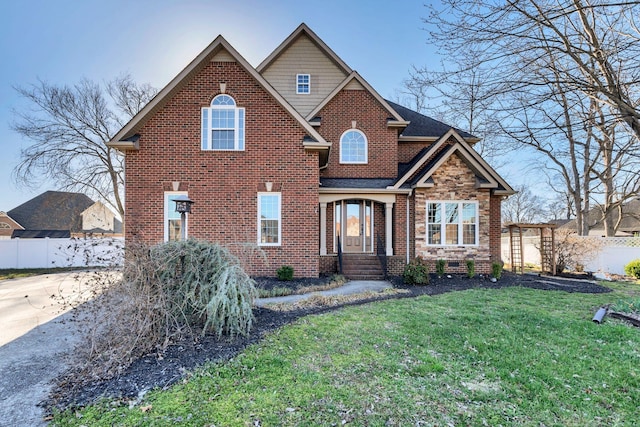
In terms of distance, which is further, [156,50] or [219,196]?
[156,50]

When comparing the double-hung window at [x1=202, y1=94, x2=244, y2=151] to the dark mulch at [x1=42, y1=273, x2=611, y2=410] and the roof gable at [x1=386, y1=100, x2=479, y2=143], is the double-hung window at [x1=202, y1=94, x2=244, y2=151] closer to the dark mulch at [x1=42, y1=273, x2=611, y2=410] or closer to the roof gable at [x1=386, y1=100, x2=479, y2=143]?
the dark mulch at [x1=42, y1=273, x2=611, y2=410]

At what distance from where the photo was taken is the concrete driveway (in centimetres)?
317

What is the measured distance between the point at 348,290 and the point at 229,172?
5508 mm

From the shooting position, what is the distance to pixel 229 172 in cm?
1064

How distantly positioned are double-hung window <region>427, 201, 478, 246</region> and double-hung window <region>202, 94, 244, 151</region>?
24.4 ft

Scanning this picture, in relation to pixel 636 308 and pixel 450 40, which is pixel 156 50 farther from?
pixel 636 308

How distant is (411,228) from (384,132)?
4334mm

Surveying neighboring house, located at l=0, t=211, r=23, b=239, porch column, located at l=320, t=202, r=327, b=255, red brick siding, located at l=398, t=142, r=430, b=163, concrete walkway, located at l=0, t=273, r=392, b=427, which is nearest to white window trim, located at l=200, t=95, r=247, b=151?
porch column, located at l=320, t=202, r=327, b=255

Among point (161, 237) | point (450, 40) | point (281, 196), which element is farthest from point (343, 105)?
point (161, 237)

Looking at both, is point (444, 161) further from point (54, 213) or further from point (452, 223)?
point (54, 213)

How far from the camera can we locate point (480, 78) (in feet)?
21.9

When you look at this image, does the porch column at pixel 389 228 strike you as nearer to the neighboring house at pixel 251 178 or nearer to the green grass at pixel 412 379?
the neighboring house at pixel 251 178

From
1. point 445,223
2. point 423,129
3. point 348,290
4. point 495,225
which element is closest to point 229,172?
point 348,290

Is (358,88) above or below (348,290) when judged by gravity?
above
